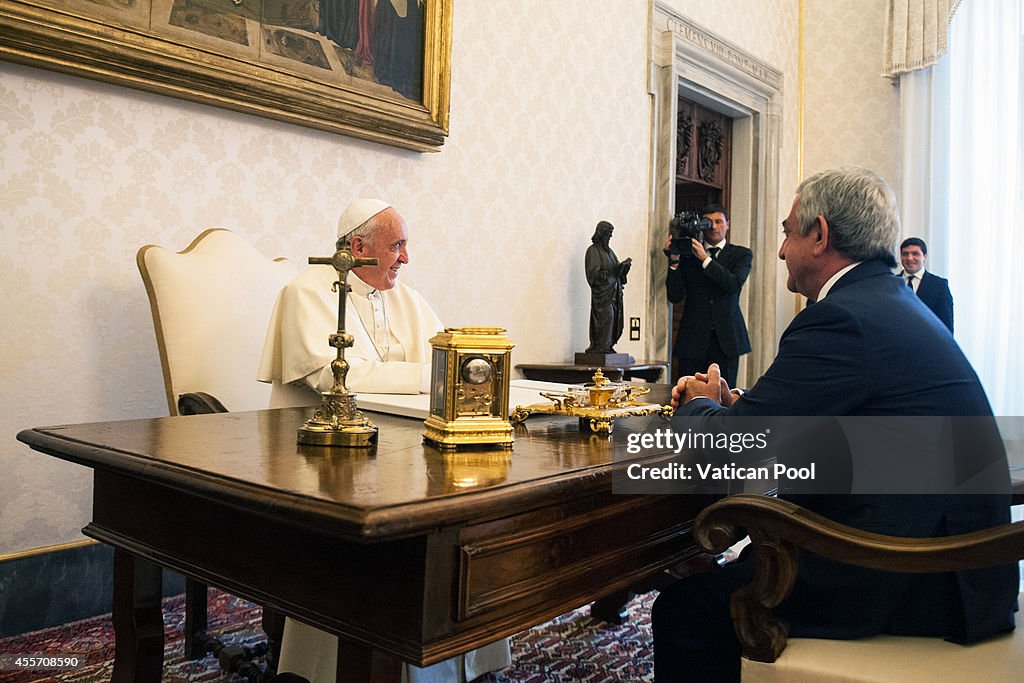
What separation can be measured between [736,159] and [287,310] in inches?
251

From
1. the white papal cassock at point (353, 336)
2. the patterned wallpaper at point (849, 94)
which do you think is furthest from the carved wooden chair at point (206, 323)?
the patterned wallpaper at point (849, 94)

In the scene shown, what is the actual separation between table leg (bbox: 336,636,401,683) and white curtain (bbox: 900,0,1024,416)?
7531 mm

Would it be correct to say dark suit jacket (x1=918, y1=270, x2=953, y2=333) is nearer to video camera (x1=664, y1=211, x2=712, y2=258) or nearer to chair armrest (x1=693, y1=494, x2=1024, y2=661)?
video camera (x1=664, y1=211, x2=712, y2=258)

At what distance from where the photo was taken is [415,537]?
1137 mm

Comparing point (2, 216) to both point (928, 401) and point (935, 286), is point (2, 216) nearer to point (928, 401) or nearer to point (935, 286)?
point (928, 401)

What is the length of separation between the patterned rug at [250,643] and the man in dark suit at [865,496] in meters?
0.87

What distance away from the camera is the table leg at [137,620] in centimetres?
175

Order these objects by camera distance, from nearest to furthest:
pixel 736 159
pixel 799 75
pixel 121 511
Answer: pixel 121 511 < pixel 736 159 < pixel 799 75

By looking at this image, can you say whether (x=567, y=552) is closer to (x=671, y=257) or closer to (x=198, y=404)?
(x=198, y=404)

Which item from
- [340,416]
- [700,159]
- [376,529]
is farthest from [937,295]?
[376,529]

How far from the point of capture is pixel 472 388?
1529 millimetres

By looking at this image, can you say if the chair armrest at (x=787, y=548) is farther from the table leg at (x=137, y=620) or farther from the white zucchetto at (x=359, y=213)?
the white zucchetto at (x=359, y=213)

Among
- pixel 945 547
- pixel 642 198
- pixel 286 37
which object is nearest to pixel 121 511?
pixel 945 547

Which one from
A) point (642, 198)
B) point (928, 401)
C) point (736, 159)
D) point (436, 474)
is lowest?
point (436, 474)
